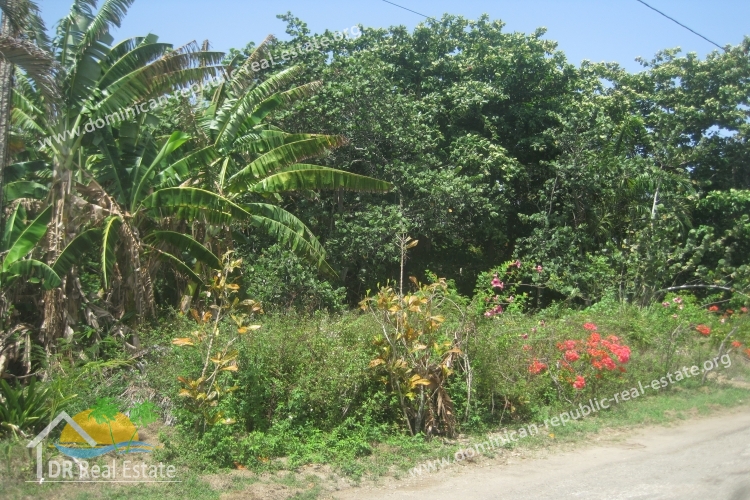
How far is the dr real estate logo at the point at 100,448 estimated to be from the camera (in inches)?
251

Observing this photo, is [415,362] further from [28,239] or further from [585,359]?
[28,239]

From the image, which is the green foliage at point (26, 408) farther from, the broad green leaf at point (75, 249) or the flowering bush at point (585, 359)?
the flowering bush at point (585, 359)

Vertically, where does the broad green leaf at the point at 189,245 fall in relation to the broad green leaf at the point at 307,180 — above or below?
below

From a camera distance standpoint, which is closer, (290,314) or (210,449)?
(210,449)

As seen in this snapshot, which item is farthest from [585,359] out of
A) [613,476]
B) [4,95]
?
[4,95]

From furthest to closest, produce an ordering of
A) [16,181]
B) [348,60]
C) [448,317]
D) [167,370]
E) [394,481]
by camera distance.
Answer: [348,60]
[16,181]
[448,317]
[167,370]
[394,481]

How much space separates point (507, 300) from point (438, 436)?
2671mm

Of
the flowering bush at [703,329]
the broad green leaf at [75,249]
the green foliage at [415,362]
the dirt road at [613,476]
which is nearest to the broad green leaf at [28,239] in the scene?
the broad green leaf at [75,249]

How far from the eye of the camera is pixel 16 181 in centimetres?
1102

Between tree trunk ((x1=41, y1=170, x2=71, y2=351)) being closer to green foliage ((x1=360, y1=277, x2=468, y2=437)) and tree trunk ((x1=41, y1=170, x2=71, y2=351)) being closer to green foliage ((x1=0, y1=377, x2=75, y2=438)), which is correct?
green foliage ((x1=0, y1=377, x2=75, y2=438))

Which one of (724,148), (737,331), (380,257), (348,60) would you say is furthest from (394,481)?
(724,148)

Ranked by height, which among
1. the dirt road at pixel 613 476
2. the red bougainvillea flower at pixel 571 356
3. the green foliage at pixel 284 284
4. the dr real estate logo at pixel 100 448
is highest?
the green foliage at pixel 284 284

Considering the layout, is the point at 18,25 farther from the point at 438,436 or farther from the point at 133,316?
the point at 438,436

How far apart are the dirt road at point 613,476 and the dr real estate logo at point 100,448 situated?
2.06 m
